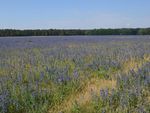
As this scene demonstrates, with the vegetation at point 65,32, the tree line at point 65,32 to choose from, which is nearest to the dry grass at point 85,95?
the vegetation at point 65,32

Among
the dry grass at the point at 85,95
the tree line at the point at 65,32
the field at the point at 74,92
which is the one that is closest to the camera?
the field at the point at 74,92

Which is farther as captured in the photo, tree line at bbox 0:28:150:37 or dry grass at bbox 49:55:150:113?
tree line at bbox 0:28:150:37

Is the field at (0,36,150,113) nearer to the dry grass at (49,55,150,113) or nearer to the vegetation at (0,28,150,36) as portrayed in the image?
the dry grass at (49,55,150,113)

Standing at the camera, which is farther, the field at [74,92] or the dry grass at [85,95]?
the dry grass at [85,95]

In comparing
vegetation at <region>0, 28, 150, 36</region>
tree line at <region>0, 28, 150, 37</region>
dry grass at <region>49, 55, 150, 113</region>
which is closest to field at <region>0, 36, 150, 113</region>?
dry grass at <region>49, 55, 150, 113</region>

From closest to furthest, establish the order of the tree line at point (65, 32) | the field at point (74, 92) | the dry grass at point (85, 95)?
the field at point (74, 92)
the dry grass at point (85, 95)
the tree line at point (65, 32)

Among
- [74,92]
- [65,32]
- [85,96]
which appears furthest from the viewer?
[65,32]

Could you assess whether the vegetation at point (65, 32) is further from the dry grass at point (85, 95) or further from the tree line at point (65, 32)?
the dry grass at point (85, 95)

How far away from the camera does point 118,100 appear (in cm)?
544

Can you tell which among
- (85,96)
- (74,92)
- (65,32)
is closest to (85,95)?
(85,96)

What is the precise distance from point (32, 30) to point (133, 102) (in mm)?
55261

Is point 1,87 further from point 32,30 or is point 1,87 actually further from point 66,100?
point 32,30

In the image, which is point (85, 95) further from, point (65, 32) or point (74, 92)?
point (65, 32)

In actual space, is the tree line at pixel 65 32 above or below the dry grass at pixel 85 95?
below
